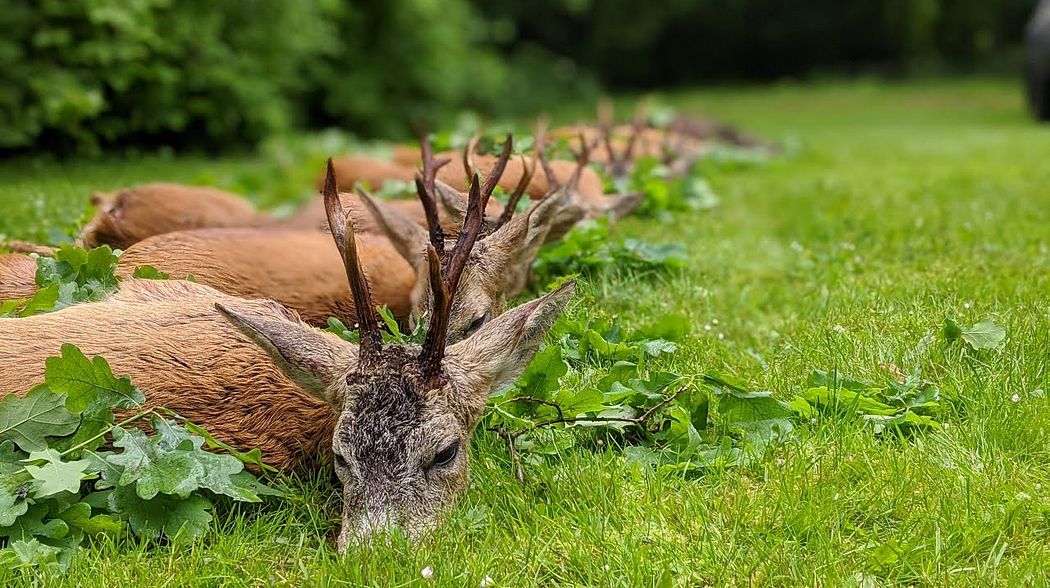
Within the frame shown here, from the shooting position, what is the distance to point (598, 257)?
17.7 ft

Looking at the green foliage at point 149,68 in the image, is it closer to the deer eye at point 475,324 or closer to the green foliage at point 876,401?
the deer eye at point 475,324

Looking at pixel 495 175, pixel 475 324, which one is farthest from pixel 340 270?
pixel 495 175

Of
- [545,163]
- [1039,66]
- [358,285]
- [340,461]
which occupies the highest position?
[358,285]

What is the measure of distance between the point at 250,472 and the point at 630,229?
4064 mm

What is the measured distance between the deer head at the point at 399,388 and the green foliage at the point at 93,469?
0.33 metres

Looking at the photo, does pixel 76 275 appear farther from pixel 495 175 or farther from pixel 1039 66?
pixel 1039 66

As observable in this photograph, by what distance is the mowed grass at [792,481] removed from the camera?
280 centimetres

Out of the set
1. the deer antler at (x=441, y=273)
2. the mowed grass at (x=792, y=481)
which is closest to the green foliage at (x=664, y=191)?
the mowed grass at (x=792, y=481)

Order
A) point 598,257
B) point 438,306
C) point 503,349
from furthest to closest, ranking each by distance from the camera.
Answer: point 598,257 < point 503,349 < point 438,306

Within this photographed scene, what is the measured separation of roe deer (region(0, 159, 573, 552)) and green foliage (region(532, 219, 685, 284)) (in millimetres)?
1811

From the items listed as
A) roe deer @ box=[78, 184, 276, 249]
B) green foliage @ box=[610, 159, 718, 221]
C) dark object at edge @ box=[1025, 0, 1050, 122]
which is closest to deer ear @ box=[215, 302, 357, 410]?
roe deer @ box=[78, 184, 276, 249]

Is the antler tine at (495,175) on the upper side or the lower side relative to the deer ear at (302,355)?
upper

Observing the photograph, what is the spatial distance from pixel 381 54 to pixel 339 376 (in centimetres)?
1417

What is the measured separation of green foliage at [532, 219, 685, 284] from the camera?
5.39 meters
